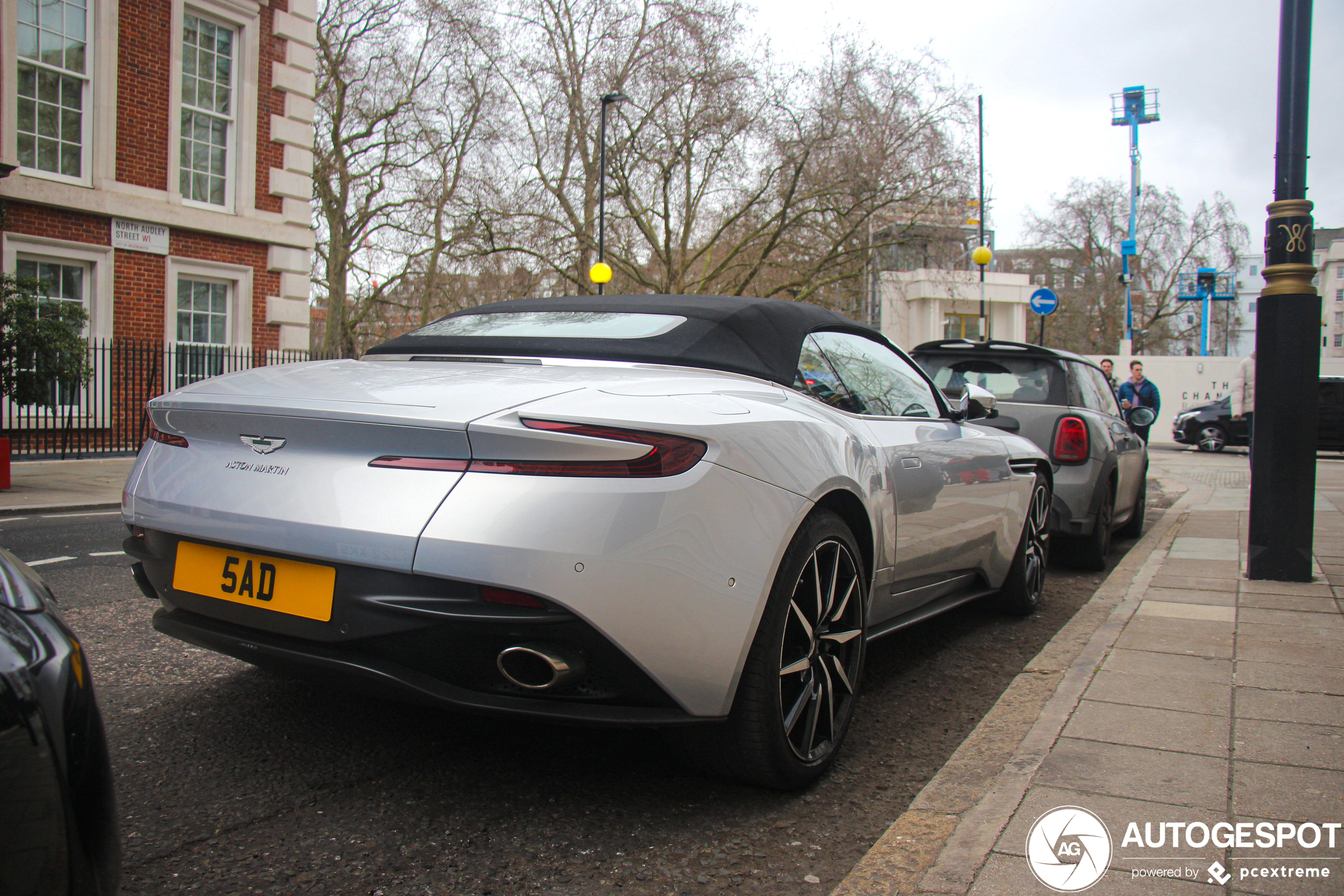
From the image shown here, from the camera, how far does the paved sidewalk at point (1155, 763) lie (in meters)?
2.25

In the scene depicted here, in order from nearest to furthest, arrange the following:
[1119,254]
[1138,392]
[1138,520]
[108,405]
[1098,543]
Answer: [1098,543]
[1138,520]
[1138,392]
[108,405]
[1119,254]

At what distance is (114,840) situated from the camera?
4.79 feet

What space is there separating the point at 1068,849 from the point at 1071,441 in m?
4.85

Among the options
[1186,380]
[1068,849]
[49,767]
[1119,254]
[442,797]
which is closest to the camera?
[49,767]

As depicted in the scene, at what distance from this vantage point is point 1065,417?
6.83 m

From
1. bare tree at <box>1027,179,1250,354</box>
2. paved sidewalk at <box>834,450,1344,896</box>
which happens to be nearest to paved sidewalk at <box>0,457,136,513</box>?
paved sidewalk at <box>834,450,1344,896</box>

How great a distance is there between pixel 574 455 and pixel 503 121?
26.2 meters

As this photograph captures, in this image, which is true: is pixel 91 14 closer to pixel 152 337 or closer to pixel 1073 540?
pixel 152 337

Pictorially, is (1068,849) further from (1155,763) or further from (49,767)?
(49,767)

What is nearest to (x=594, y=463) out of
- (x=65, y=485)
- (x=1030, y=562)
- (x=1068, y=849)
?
(x=1068, y=849)

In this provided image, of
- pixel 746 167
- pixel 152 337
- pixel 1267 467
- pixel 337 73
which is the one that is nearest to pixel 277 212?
pixel 152 337

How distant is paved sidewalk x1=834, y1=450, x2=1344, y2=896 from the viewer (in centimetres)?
225

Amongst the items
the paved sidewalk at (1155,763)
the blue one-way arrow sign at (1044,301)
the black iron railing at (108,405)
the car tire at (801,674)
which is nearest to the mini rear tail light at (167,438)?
the car tire at (801,674)

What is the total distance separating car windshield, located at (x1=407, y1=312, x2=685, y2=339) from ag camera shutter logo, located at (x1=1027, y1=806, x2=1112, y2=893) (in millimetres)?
1808
